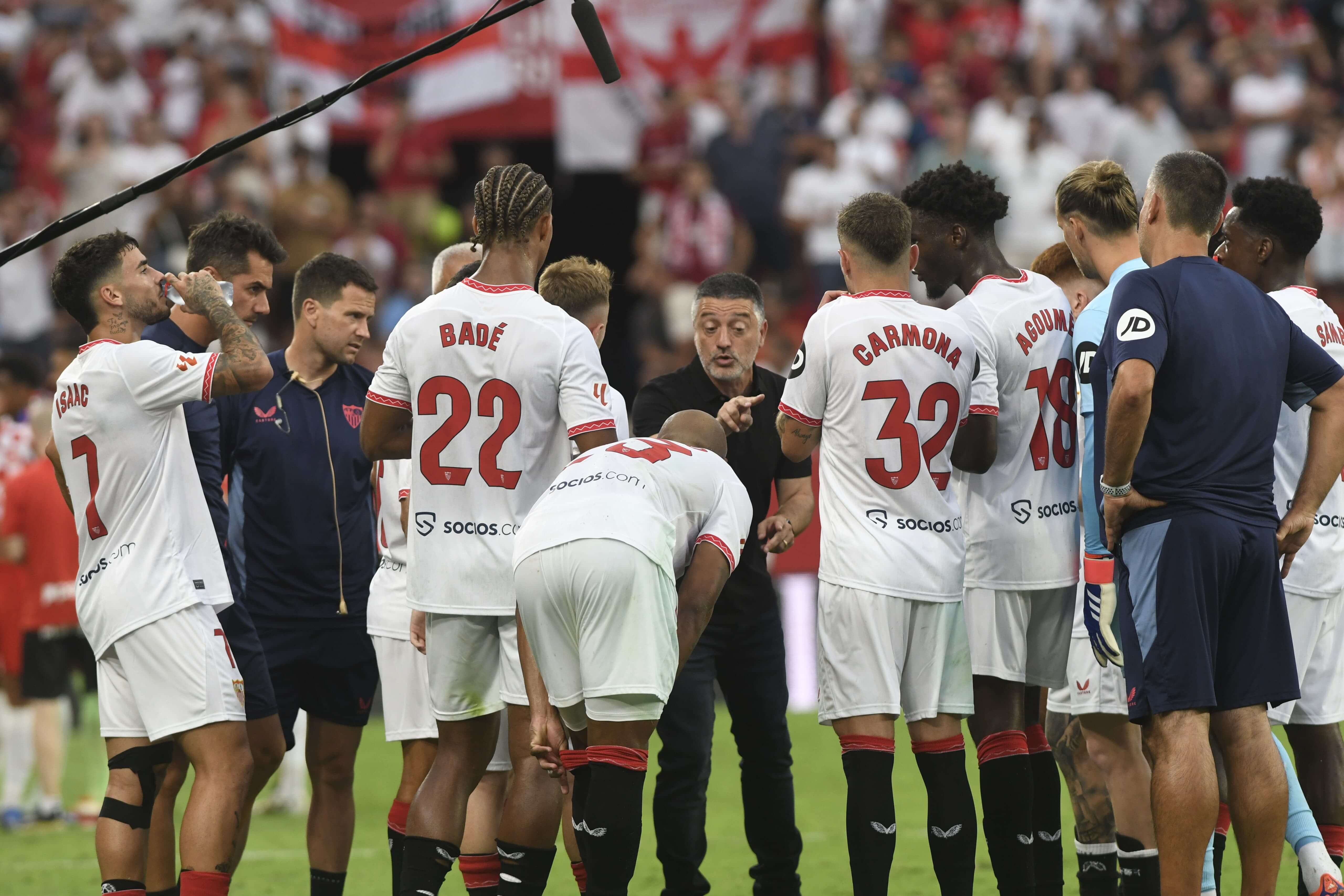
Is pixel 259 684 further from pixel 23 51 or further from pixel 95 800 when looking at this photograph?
pixel 23 51

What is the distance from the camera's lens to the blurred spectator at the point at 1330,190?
54.5 ft

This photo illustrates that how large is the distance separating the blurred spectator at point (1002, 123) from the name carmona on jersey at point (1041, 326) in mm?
10985

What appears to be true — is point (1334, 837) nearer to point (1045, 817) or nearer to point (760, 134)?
point (1045, 817)

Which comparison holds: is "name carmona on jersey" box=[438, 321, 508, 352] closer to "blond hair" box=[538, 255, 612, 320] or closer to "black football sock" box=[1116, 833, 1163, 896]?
"blond hair" box=[538, 255, 612, 320]

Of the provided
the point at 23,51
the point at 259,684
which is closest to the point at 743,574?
the point at 259,684

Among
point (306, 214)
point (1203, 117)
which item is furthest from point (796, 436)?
point (1203, 117)

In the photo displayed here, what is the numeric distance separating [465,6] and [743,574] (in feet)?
42.7

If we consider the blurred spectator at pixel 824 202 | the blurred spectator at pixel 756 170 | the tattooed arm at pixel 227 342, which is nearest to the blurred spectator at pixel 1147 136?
the blurred spectator at pixel 824 202

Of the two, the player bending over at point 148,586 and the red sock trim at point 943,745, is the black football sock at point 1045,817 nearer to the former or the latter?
the red sock trim at point 943,745

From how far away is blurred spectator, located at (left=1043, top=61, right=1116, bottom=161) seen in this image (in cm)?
1761

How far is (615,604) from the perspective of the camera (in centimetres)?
521

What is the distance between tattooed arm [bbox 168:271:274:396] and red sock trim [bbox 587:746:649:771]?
75.4 inches

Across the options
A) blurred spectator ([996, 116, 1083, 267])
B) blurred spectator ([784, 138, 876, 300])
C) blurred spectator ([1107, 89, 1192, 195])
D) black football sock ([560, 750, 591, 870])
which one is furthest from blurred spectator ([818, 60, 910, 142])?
black football sock ([560, 750, 591, 870])

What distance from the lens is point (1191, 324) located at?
215 inches
